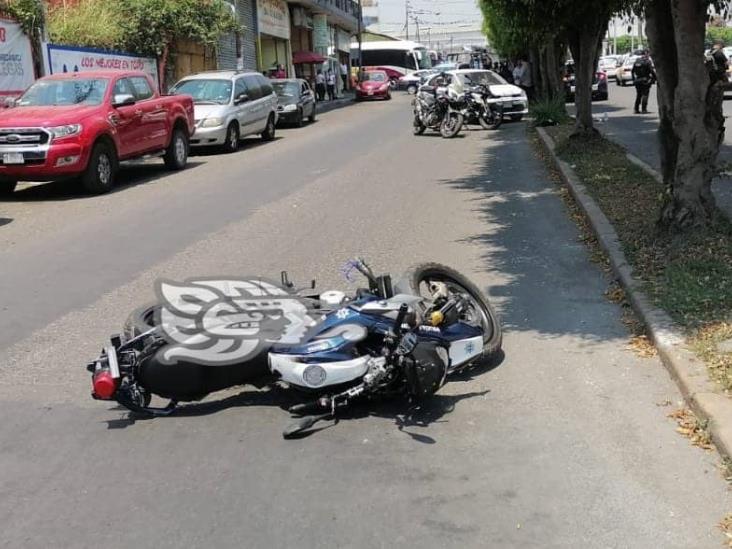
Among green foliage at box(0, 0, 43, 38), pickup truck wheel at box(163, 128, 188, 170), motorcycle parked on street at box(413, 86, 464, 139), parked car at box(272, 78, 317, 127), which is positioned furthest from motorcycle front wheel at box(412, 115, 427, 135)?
green foliage at box(0, 0, 43, 38)

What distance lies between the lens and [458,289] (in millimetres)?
5867

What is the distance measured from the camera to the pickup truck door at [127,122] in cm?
1434

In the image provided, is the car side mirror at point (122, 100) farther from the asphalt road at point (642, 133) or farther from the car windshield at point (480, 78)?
the car windshield at point (480, 78)

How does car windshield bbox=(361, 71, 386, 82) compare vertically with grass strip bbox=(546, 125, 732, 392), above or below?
above

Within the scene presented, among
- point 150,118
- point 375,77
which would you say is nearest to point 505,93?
point 150,118

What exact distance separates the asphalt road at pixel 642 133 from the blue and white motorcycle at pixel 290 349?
5.56m

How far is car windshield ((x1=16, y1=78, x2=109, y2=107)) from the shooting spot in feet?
46.9

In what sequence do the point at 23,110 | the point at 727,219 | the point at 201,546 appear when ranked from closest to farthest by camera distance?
the point at 201,546 → the point at 727,219 → the point at 23,110

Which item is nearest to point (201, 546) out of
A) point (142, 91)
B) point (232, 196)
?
point (232, 196)

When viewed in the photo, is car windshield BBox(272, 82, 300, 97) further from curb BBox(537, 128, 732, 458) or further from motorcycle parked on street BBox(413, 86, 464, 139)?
curb BBox(537, 128, 732, 458)

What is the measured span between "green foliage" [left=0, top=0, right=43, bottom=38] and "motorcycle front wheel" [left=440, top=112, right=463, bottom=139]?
9.48m

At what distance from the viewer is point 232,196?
1297 cm

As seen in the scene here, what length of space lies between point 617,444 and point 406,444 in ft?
3.44

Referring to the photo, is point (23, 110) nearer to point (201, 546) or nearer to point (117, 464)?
point (117, 464)
